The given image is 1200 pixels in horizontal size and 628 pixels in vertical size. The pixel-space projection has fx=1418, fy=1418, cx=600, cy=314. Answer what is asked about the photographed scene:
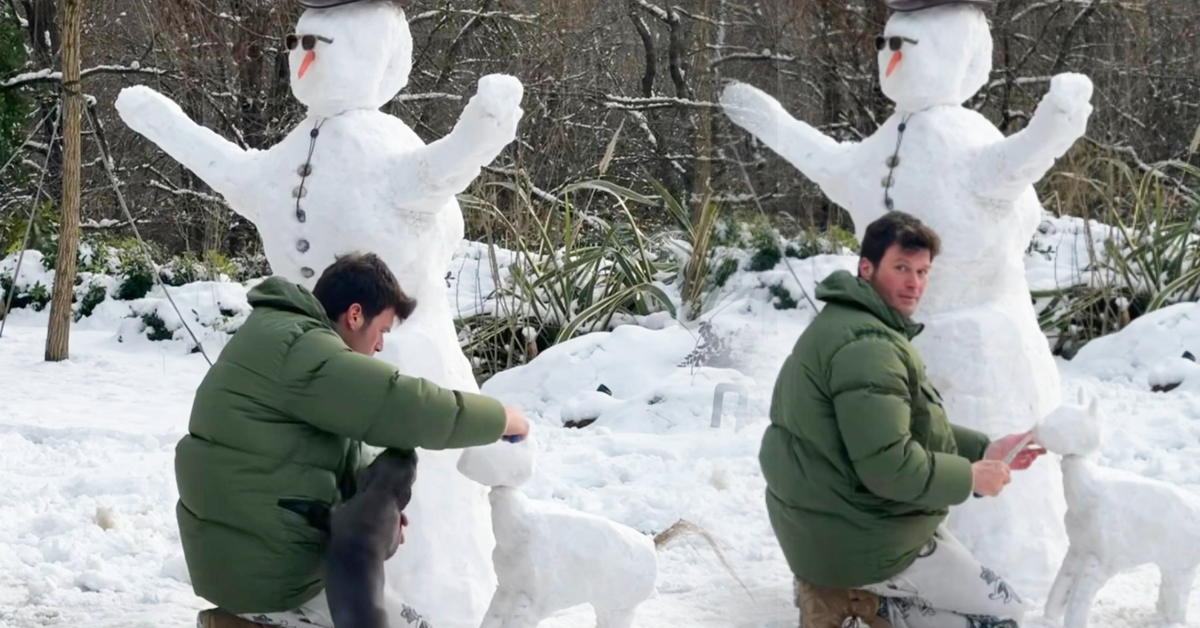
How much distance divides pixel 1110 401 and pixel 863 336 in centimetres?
339

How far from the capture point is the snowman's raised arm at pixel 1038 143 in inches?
136

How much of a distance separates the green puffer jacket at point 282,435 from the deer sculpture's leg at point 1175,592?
1763mm

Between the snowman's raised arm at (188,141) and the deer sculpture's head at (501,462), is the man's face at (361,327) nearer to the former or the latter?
the deer sculpture's head at (501,462)

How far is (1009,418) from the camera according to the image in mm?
3697

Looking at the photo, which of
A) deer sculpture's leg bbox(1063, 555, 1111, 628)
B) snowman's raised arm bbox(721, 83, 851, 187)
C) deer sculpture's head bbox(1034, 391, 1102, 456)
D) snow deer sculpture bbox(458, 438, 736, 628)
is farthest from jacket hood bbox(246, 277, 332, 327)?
deer sculpture's leg bbox(1063, 555, 1111, 628)

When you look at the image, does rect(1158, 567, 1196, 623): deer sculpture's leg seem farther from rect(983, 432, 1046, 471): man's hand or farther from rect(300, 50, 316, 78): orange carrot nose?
rect(300, 50, 316, 78): orange carrot nose

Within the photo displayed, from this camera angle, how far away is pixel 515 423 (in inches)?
109

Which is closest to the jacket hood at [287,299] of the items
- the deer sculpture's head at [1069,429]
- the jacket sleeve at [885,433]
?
the jacket sleeve at [885,433]

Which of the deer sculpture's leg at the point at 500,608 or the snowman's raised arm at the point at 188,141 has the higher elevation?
the snowman's raised arm at the point at 188,141

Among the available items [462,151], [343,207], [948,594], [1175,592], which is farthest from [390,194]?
[1175,592]

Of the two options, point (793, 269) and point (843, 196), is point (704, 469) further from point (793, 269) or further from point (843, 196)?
point (843, 196)

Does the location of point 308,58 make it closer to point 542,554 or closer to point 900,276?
point 542,554

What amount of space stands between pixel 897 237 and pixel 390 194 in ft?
4.31

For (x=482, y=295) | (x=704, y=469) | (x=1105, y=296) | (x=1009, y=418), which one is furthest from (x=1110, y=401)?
(x=482, y=295)
